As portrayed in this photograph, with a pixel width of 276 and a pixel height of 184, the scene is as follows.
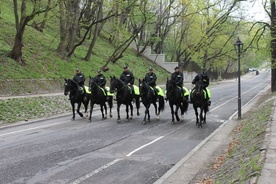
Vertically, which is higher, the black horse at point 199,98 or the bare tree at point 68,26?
the bare tree at point 68,26

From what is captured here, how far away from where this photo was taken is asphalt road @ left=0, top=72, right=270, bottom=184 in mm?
7957

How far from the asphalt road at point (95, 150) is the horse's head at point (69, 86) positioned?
5.20 ft

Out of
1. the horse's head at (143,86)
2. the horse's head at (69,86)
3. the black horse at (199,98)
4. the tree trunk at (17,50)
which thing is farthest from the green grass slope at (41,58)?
the black horse at (199,98)

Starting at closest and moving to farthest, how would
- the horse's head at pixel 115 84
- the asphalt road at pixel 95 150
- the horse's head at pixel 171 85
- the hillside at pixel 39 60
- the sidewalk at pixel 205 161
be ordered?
the sidewalk at pixel 205 161 → the asphalt road at pixel 95 150 → the horse's head at pixel 171 85 → the horse's head at pixel 115 84 → the hillside at pixel 39 60

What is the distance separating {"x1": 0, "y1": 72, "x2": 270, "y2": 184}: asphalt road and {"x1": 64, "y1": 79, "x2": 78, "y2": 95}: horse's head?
5.20 ft

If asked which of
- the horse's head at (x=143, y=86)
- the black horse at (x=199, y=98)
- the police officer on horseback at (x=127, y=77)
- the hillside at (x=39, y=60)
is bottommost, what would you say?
the black horse at (x=199, y=98)

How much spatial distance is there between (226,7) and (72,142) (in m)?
41.9

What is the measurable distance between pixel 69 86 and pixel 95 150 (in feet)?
24.5

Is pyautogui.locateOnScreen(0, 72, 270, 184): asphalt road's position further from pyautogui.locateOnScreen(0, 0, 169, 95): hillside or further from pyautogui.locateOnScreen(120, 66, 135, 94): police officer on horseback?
pyautogui.locateOnScreen(0, 0, 169, 95): hillside

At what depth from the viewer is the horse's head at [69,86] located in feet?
56.4

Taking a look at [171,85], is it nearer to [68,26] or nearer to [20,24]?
[20,24]

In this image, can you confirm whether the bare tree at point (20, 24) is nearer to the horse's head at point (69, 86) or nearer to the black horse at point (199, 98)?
the horse's head at point (69, 86)

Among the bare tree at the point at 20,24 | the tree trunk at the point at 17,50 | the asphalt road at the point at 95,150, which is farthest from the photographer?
the tree trunk at the point at 17,50

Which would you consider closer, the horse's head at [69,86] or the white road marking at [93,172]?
the white road marking at [93,172]
